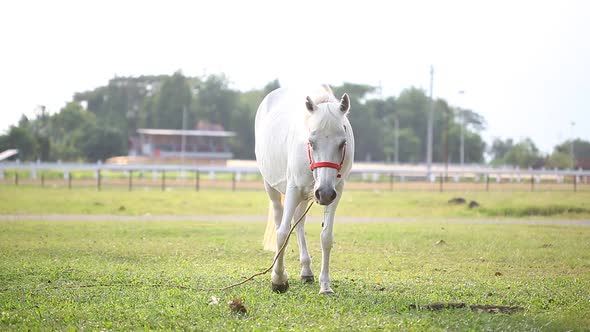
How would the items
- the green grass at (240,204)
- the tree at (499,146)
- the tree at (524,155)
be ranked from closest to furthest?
the green grass at (240,204) → the tree at (524,155) → the tree at (499,146)

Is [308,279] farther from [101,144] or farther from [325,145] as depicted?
[101,144]

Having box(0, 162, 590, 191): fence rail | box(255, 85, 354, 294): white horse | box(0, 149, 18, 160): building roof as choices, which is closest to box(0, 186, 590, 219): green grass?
box(0, 162, 590, 191): fence rail

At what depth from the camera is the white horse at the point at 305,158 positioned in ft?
27.5

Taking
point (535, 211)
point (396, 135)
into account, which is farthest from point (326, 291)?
point (396, 135)

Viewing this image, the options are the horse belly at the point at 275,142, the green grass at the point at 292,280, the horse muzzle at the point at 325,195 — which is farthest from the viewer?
the horse belly at the point at 275,142

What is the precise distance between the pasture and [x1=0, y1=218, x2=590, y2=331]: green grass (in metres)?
0.02

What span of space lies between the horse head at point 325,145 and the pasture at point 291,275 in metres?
1.27

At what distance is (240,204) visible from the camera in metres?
29.7

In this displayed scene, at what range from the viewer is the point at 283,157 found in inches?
392

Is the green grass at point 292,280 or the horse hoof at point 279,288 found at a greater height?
the horse hoof at point 279,288

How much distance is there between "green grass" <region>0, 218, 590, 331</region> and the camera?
7.44m

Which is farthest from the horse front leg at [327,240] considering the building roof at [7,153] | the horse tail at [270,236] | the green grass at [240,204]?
the building roof at [7,153]

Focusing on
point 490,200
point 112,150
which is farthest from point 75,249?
point 112,150

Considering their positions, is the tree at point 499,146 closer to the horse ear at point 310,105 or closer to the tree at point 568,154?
the tree at point 568,154
